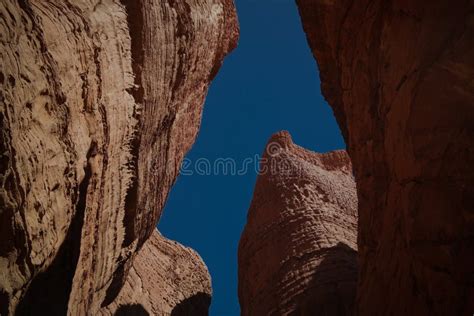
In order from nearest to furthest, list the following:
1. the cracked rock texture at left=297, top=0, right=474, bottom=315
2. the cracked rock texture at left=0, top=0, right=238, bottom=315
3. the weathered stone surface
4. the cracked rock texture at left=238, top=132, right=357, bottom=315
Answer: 1. the cracked rock texture at left=0, top=0, right=238, bottom=315
2. the cracked rock texture at left=297, top=0, right=474, bottom=315
3. the cracked rock texture at left=238, top=132, right=357, bottom=315
4. the weathered stone surface

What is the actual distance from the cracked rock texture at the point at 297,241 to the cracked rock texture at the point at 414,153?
136 inches

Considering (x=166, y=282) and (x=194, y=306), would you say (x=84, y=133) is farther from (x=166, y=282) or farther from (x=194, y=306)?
(x=194, y=306)

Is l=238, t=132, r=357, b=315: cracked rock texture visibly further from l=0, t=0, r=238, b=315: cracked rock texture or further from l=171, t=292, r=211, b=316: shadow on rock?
l=0, t=0, r=238, b=315: cracked rock texture

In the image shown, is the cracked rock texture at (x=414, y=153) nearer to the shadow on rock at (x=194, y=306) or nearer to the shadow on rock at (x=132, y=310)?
the shadow on rock at (x=132, y=310)

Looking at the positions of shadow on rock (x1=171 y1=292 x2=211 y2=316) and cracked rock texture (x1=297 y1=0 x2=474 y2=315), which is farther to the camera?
shadow on rock (x1=171 y1=292 x2=211 y2=316)

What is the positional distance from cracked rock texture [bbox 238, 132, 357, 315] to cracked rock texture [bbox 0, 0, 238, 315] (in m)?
3.29

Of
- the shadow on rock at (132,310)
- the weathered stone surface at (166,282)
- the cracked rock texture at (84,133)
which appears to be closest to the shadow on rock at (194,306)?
the weathered stone surface at (166,282)

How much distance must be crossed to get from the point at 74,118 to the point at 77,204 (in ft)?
3.06

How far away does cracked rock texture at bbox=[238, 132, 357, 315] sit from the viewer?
9.19 m

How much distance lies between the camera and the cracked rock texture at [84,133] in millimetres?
3664

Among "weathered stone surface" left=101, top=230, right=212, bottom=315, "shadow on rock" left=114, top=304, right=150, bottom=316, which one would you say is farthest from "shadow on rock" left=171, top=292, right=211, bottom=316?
"shadow on rock" left=114, top=304, right=150, bottom=316

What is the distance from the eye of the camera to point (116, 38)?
5.58 m

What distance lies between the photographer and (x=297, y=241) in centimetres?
1031

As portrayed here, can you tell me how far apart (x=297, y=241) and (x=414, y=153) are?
20.0ft
